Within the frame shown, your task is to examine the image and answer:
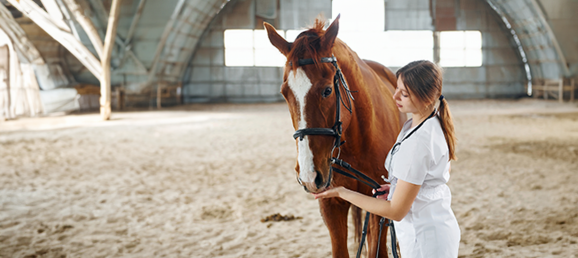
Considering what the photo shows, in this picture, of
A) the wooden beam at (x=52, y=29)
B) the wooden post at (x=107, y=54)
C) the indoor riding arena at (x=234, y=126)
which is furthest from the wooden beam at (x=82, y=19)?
the wooden beam at (x=52, y=29)

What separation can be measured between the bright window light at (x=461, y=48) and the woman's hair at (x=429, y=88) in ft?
64.0

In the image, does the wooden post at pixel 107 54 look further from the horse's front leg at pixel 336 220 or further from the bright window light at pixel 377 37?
the horse's front leg at pixel 336 220

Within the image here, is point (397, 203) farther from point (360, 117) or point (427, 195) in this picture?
point (360, 117)

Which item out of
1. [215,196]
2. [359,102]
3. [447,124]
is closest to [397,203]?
[447,124]

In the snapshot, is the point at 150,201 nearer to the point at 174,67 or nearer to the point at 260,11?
the point at 174,67

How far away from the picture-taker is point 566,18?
15.9 m

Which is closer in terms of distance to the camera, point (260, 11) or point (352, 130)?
point (352, 130)

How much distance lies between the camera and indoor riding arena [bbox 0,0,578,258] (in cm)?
331

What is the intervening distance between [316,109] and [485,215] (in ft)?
9.67

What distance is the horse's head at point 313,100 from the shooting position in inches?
60.0

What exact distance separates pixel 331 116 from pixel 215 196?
3.39 metres

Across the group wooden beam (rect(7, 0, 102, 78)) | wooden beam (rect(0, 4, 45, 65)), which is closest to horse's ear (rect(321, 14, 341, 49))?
wooden beam (rect(7, 0, 102, 78))

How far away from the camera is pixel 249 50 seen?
756 inches

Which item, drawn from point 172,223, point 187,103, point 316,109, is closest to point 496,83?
point 187,103
